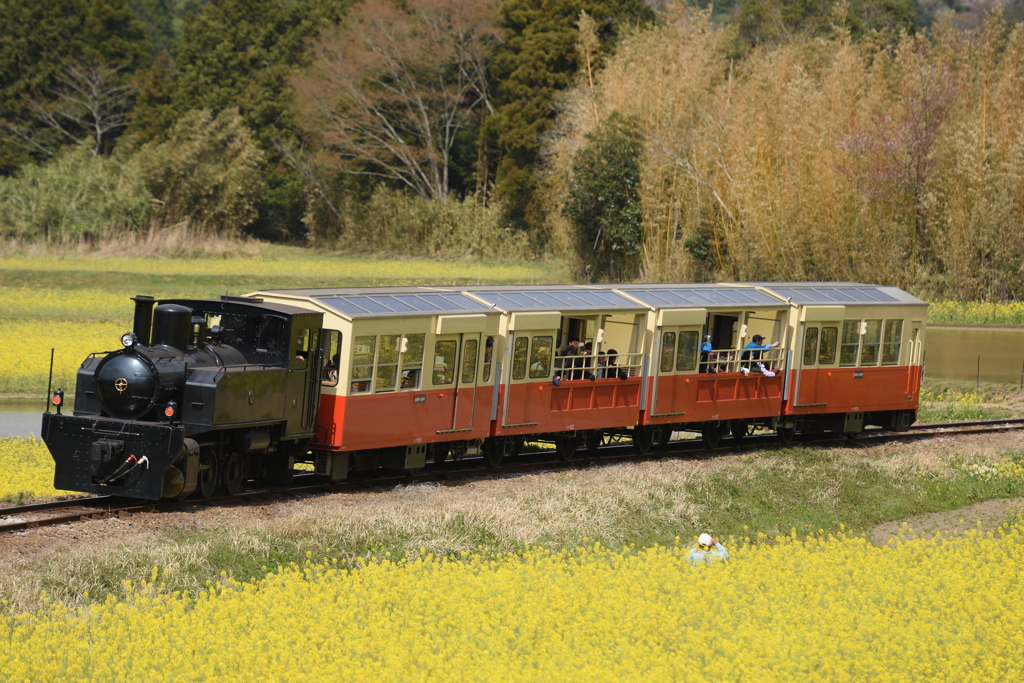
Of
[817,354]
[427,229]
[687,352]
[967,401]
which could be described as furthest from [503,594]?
[427,229]

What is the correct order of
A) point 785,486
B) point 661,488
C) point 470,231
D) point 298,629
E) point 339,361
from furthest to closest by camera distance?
point 470,231 → point 785,486 → point 661,488 → point 339,361 → point 298,629

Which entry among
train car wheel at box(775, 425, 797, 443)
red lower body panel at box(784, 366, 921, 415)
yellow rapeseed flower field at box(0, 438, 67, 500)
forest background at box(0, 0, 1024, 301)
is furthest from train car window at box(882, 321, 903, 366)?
yellow rapeseed flower field at box(0, 438, 67, 500)

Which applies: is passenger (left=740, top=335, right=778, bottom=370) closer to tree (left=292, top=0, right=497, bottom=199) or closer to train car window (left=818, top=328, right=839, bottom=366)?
train car window (left=818, top=328, right=839, bottom=366)

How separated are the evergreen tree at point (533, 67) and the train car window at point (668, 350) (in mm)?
38178

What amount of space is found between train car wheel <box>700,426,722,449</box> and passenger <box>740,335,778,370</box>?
1.26 m

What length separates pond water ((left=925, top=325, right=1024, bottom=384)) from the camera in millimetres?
31922

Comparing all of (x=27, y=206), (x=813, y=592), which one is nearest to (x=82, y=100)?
(x=27, y=206)

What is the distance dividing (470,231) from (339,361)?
47.0 m

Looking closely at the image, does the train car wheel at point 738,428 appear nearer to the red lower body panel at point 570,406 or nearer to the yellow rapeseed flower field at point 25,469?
the red lower body panel at point 570,406

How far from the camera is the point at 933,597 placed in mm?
13383

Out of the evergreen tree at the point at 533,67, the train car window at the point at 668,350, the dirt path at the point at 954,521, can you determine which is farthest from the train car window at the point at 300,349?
the evergreen tree at the point at 533,67

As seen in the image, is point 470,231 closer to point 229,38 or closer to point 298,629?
point 229,38

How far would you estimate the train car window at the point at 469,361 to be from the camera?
1847 cm

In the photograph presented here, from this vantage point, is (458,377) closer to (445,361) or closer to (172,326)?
(445,361)
